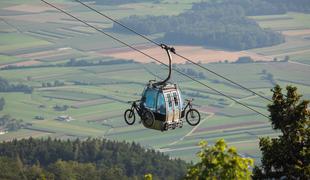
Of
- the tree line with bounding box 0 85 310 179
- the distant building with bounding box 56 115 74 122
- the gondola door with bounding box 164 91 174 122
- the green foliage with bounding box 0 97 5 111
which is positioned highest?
the green foliage with bounding box 0 97 5 111

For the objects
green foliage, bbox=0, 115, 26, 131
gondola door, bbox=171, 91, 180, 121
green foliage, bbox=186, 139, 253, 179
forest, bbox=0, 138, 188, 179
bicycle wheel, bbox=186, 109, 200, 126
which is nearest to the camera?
green foliage, bbox=186, 139, 253, 179

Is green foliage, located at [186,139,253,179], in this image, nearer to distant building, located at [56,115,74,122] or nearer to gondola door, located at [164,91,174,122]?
gondola door, located at [164,91,174,122]

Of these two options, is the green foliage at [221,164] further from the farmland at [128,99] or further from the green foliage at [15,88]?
the green foliage at [15,88]

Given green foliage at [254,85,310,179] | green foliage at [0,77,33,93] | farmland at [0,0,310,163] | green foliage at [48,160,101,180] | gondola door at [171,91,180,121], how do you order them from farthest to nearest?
green foliage at [0,77,33,93], farmland at [0,0,310,163], green foliage at [48,160,101,180], gondola door at [171,91,180,121], green foliage at [254,85,310,179]

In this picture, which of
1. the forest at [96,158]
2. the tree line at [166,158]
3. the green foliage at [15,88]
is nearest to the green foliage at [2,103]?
the green foliage at [15,88]

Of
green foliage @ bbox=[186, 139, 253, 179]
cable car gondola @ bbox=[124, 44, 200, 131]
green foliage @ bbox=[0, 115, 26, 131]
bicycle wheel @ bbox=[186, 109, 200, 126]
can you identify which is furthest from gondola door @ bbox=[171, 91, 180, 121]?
green foliage @ bbox=[0, 115, 26, 131]

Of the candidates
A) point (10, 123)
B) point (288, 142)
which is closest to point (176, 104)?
point (288, 142)
